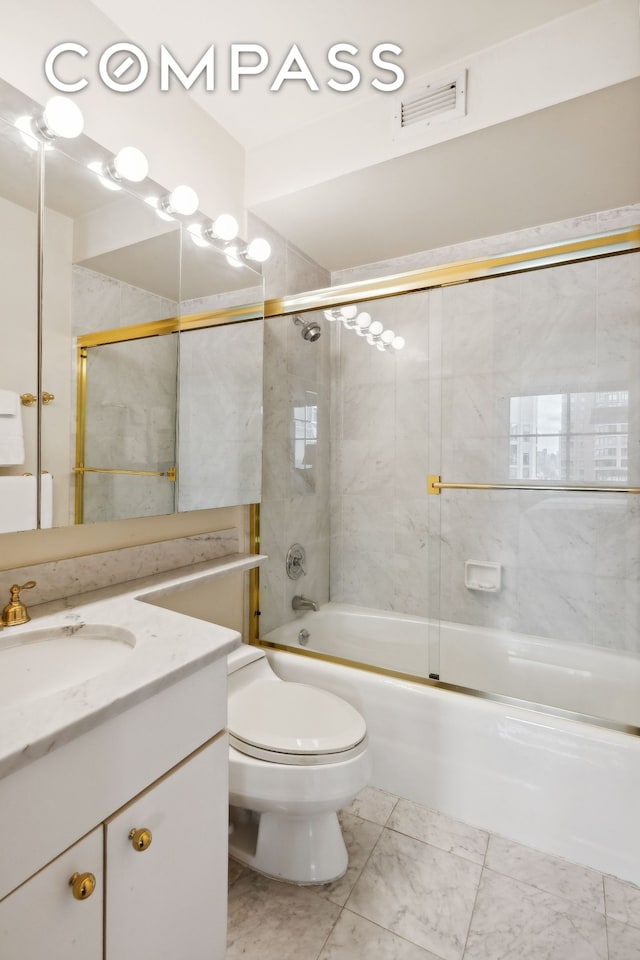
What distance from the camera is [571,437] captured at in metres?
1.97

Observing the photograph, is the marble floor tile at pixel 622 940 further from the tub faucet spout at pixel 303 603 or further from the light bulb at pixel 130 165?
the light bulb at pixel 130 165

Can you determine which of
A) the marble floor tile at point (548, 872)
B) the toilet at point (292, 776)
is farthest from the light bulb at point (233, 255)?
the marble floor tile at point (548, 872)

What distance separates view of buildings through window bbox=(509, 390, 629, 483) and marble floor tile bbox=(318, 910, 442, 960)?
1578mm

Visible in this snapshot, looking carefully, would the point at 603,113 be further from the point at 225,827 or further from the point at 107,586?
the point at 225,827

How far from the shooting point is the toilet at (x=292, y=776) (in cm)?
125

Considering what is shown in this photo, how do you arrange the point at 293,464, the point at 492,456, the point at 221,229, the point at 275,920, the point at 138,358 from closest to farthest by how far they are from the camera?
the point at 275,920 → the point at 138,358 → the point at 221,229 → the point at 492,456 → the point at 293,464

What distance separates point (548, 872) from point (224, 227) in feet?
7.56

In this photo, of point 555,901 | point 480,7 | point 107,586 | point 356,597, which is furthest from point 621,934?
point 480,7

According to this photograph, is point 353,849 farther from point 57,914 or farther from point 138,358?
point 138,358

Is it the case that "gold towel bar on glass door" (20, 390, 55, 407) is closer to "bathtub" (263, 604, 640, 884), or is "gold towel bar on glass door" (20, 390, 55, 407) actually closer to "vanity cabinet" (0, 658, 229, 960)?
"vanity cabinet" (0, 658, 229, 960)

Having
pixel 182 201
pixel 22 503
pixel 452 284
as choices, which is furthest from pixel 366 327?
pixel 22 503

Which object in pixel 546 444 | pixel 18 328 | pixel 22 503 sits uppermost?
pixel 18 328

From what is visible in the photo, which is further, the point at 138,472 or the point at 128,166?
the point at 138,472

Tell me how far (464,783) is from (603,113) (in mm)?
2165
